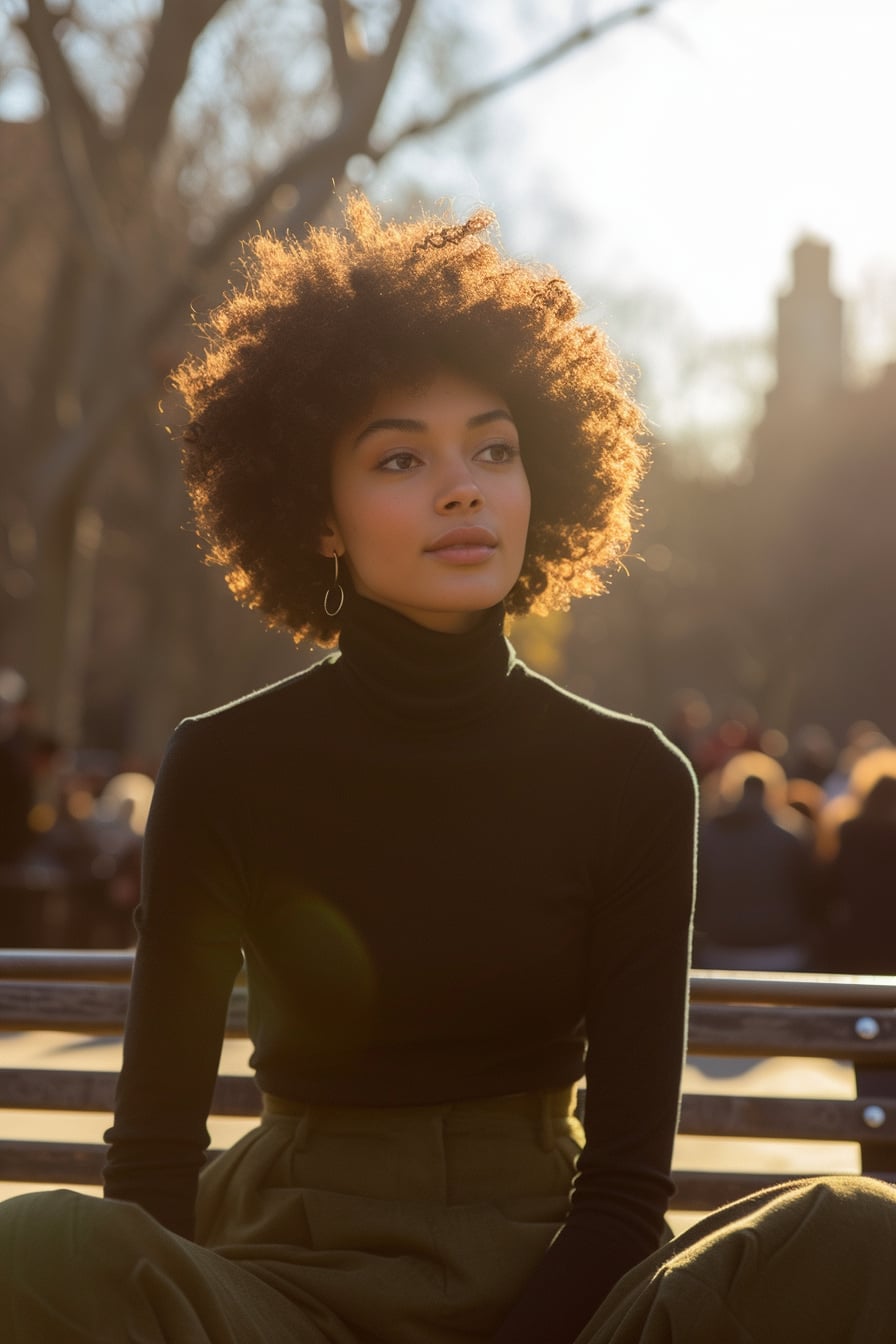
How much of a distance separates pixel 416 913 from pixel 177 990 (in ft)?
1.17

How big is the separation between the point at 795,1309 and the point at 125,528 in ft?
76.5

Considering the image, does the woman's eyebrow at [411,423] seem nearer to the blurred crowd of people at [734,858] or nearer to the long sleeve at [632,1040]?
the long sleeve at [632,1040]

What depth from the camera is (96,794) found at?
23.5m

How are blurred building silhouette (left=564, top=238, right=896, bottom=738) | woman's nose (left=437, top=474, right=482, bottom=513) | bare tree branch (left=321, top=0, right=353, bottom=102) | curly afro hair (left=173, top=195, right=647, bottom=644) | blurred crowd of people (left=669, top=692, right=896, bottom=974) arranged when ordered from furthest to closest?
blurred building silhouette (left=564, top=238, right=896, bottom=738), bare tree branch (left=321, top=0, right=353, bottom=102), blurred crowd of people (left=669, top=692, right=896, bottom=974), curly afro hair (left=173, top=195, right=647, bottom=644), woman's nose (left=437, top=474, right=482, bottom=513)

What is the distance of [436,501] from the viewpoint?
2.77 m

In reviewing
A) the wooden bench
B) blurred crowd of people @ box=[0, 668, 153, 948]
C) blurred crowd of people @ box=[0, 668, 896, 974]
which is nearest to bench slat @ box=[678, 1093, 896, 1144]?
the wooden bench

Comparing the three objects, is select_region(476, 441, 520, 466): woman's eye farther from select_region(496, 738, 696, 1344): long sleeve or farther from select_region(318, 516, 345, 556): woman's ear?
select_region(496, 738, 696, 1344): long sleeve

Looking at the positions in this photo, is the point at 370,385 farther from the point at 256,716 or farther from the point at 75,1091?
the point at 75,1091

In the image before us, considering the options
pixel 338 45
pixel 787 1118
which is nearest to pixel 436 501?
pixel 787 1118

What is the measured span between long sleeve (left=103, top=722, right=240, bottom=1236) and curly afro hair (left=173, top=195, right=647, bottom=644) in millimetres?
535

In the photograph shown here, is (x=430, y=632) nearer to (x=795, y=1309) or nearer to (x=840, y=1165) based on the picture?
(x=795, y=1309)

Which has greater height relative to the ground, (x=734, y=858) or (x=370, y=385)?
(x=370, y=385)

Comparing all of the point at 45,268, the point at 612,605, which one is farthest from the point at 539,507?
the point at 612,605

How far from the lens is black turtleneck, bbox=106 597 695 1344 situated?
2.66 metres
